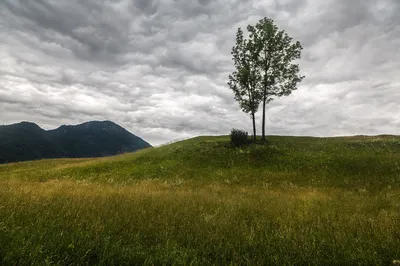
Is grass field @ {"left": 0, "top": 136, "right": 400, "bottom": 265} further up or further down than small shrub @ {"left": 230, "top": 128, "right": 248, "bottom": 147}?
further down

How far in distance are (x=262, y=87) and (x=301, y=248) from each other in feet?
98.7

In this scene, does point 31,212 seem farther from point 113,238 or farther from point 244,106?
point 244,106

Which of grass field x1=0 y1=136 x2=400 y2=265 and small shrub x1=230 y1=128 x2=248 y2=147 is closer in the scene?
grass field x1=0 y1=136 x2=400 y2=265

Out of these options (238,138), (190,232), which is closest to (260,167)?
(238,138)

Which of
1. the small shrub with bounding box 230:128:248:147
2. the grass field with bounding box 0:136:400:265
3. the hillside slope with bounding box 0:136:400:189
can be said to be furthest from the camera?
the small shrub with bounding box 230:128:248:147

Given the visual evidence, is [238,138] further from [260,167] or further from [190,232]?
[190,232]

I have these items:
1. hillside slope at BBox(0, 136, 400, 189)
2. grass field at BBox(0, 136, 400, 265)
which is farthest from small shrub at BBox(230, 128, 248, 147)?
grass field at BBox(0, 136, 400, 265)

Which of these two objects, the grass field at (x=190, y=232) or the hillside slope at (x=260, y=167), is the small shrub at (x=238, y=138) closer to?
the hillside slope at (x=260, y=167)

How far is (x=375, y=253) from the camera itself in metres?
3.66

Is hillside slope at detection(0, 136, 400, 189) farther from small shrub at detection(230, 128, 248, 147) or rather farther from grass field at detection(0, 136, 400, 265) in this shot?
grass field at detection(0, 136, 400, 265)

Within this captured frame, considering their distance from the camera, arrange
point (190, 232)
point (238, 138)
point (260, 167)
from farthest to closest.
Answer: point (238, 138) < point (260, 167) < point (190, 232)

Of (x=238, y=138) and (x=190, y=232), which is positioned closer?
(x=190, y=232)

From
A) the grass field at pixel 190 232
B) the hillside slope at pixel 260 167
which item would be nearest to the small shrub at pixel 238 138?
the hillside slope at pixel 260 167

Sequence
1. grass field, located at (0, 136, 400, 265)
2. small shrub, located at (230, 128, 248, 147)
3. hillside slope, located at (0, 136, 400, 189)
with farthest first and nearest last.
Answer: small shrub, located at (230, 128, 248, 147), hillside slope, located at (0, 136, 400, 189), grass field, located at (0, 136, 400, 265)
